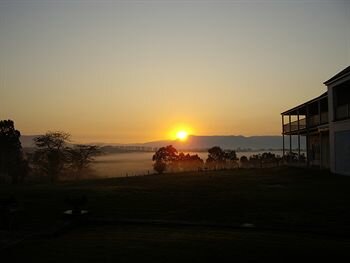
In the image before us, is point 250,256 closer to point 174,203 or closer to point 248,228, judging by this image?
point 248,228

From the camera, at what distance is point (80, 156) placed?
61094 millimetres

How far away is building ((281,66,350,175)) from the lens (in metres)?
27.0

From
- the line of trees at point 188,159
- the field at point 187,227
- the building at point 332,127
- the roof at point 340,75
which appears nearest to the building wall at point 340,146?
the building at point 332,127

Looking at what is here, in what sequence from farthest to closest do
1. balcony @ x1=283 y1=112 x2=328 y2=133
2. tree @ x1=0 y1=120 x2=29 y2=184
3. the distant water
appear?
1. the distant water
2. tree @ x1=0 y1=120 x2=29 y2=184
3. balcony @ x1=283 y1=112 x2=328 y2=133

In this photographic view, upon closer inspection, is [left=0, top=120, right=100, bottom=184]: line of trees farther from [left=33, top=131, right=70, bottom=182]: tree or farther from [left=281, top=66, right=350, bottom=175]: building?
[left=281, top=66, right=350, bottom=175]: building

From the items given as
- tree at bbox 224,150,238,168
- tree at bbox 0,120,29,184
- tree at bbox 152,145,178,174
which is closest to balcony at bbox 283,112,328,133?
tree at bbox 224,150,238,168

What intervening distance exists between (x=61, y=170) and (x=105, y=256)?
49.4m

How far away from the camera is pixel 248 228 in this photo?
458 inches

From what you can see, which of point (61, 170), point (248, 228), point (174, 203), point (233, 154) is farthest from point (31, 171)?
point (248, 228)

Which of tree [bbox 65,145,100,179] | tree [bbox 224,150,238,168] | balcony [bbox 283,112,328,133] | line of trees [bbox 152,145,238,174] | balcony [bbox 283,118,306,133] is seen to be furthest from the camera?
tree [bbox 224,150,238,168]

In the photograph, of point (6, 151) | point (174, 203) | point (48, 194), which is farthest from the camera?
point (6, 151)

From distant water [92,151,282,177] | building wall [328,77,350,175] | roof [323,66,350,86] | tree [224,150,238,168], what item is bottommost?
distant water [92,151,282,177]

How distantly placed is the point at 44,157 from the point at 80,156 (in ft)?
21.5

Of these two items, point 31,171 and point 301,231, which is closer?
point 301,231
